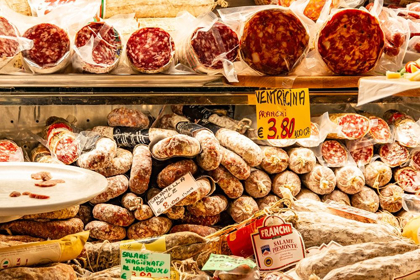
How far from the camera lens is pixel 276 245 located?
2.14 metres

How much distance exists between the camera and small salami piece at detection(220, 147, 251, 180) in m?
2.51

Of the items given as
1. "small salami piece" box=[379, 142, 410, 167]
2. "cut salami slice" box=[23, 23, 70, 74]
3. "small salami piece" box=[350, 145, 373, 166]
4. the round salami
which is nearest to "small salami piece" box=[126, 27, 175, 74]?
the round salami

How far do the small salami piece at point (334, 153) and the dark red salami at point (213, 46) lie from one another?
3.42ft

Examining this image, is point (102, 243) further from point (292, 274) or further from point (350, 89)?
point (350, 89)

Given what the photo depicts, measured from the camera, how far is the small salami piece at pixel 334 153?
279 cm

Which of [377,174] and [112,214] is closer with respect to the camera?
[112,214]

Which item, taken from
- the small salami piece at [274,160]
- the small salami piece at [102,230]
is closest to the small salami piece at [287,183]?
the small salami piece at [274,160]

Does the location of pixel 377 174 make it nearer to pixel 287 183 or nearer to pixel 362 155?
pixel 362 155

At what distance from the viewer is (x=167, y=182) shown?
2.42 m

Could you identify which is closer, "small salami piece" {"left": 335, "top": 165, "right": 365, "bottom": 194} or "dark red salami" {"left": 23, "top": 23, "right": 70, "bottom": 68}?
"dark red salami" {"left": 23, "top": 23, "right": 70, "bottom": 68}

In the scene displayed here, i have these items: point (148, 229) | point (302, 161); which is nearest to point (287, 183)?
point (302, 161)

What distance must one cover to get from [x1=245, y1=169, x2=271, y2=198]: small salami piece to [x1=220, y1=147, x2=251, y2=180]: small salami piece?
92 mm

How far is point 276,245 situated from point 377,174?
3.37ft

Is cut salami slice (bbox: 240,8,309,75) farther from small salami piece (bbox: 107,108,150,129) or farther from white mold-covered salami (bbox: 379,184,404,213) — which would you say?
white mold-covered salami (bbox: 379,184,404,213)
